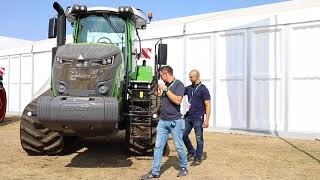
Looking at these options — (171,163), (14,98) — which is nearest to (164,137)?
(171,163)

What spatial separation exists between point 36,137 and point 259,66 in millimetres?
7308

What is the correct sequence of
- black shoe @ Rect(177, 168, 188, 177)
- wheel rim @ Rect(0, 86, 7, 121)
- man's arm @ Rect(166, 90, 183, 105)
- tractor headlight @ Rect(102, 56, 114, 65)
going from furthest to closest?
1. wheel rim @ Rect(0, 86, 7, 121)
2. tractor headlight @ Rect(102, 56, 114, 65)
3. black shoe @ Rect(177, 168, 188, 177)
4. man's arm @ Rect(166, 90, 183, 105)

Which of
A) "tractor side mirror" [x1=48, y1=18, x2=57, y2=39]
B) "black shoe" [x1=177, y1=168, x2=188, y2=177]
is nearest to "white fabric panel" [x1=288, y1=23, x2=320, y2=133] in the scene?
"black shoe" [x1=177, y1=168, x2=188, y2=177]

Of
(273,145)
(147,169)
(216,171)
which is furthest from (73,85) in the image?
(273,145)

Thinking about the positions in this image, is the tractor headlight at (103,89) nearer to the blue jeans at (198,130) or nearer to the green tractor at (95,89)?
the green tractor at (95,89)

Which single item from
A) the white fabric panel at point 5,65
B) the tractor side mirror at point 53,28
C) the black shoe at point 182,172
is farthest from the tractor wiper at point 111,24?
the white fabric panel at point 5,65

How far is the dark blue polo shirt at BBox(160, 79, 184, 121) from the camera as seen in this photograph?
6816mm

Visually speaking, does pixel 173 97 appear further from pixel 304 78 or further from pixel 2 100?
pixel 2 100

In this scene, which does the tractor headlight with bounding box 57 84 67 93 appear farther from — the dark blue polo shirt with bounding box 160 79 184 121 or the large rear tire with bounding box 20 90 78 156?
the dark blue polo shirt with bounding box 160 79 184 121

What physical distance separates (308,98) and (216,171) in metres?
5.72

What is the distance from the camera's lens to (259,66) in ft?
43.4

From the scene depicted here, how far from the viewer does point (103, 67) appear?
7.43 m

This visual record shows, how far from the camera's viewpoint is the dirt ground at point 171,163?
23.6 feet

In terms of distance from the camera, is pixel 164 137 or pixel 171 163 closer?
pixel 164 137
